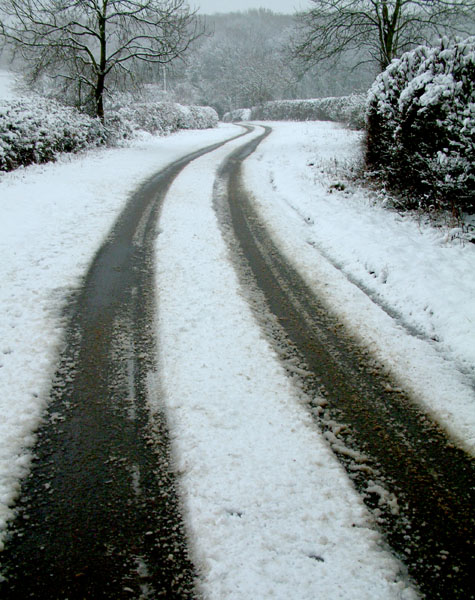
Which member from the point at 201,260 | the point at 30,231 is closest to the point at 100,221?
the point at 30,231

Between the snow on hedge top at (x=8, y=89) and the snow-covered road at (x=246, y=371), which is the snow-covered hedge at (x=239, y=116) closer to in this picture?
the snow on hedge top at (x=8, y=89)

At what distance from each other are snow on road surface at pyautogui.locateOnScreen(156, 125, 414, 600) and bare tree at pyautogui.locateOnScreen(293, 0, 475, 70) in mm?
13998

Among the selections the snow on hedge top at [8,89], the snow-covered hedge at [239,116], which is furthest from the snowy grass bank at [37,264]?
the snow-covered hedge at [239,116]

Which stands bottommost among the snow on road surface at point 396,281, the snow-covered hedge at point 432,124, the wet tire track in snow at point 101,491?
the wet tire track in snow at point 101,491

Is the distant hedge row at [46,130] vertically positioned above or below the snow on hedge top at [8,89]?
below

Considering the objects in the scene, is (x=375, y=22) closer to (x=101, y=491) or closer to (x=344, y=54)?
(x=344, y=54)

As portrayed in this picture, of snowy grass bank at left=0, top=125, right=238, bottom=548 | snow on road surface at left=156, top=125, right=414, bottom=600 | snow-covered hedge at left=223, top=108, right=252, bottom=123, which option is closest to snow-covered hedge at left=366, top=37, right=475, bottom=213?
snow on road surface at left=156, top=125, right=414, bottom=600

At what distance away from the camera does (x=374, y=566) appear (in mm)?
1800

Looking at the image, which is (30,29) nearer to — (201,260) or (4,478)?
(201,260)

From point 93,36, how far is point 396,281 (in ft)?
65.9

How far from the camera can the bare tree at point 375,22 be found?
13016 millimetres

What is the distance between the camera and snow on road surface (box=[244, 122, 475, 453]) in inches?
125

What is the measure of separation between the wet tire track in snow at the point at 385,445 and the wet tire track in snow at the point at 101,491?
3.57 feet

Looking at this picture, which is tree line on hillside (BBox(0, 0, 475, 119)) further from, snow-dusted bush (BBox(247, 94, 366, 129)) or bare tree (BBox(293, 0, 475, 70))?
snow-dusted bush (BBox(247, 94, 366, 129))
